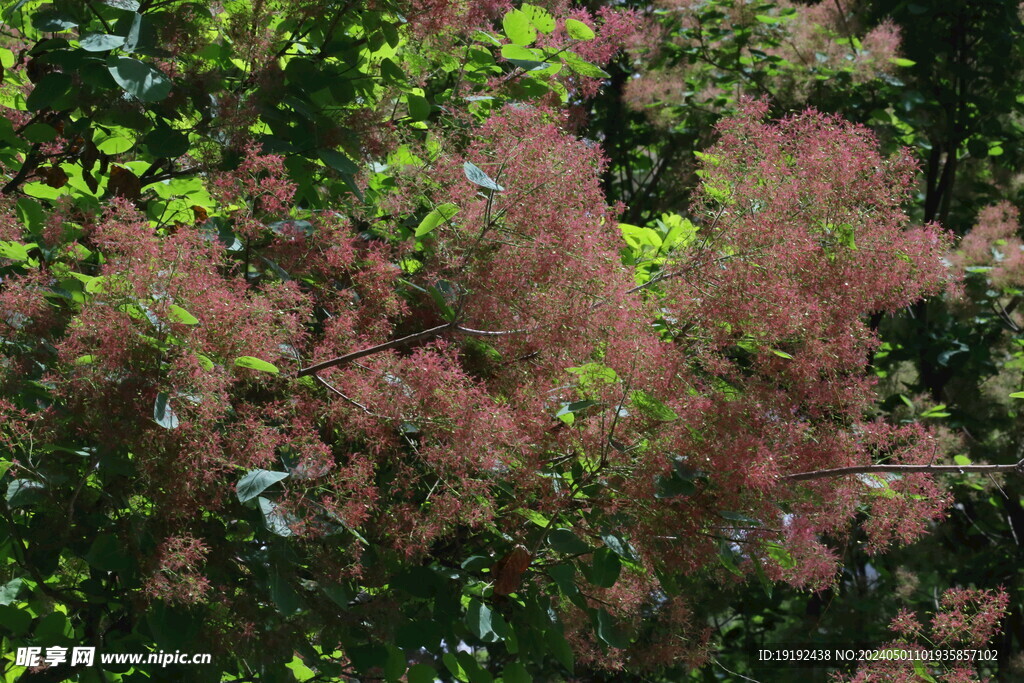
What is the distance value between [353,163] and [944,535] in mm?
4586

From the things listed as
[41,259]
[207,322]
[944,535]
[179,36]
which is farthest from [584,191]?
[944,535]

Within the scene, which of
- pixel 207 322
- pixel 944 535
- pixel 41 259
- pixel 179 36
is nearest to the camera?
pixel 207 322

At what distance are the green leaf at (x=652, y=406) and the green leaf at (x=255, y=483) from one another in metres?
0.86

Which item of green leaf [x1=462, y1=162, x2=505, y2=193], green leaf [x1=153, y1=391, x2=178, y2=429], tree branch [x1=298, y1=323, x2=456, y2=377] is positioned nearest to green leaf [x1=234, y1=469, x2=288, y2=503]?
green leaf [x1=153, y1=391, x2=178, y2=429]

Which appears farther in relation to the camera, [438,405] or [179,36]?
[179,36]

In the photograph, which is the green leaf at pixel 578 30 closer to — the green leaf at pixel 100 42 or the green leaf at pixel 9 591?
the green leaf at pixel 100 42

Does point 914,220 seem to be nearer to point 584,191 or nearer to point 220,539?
point 584,191

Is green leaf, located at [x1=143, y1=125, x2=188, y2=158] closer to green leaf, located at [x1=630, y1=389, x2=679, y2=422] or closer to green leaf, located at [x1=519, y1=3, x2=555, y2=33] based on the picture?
green leaf, located at [x1=519, y1=3, x2=555, y2=33]

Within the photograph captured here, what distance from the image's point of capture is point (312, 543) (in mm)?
2607

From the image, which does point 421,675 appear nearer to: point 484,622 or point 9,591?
point 484,622

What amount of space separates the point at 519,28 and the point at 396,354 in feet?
3.86

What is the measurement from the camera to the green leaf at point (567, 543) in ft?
8.64

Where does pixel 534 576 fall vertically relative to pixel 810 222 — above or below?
below

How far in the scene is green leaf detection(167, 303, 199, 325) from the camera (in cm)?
221
